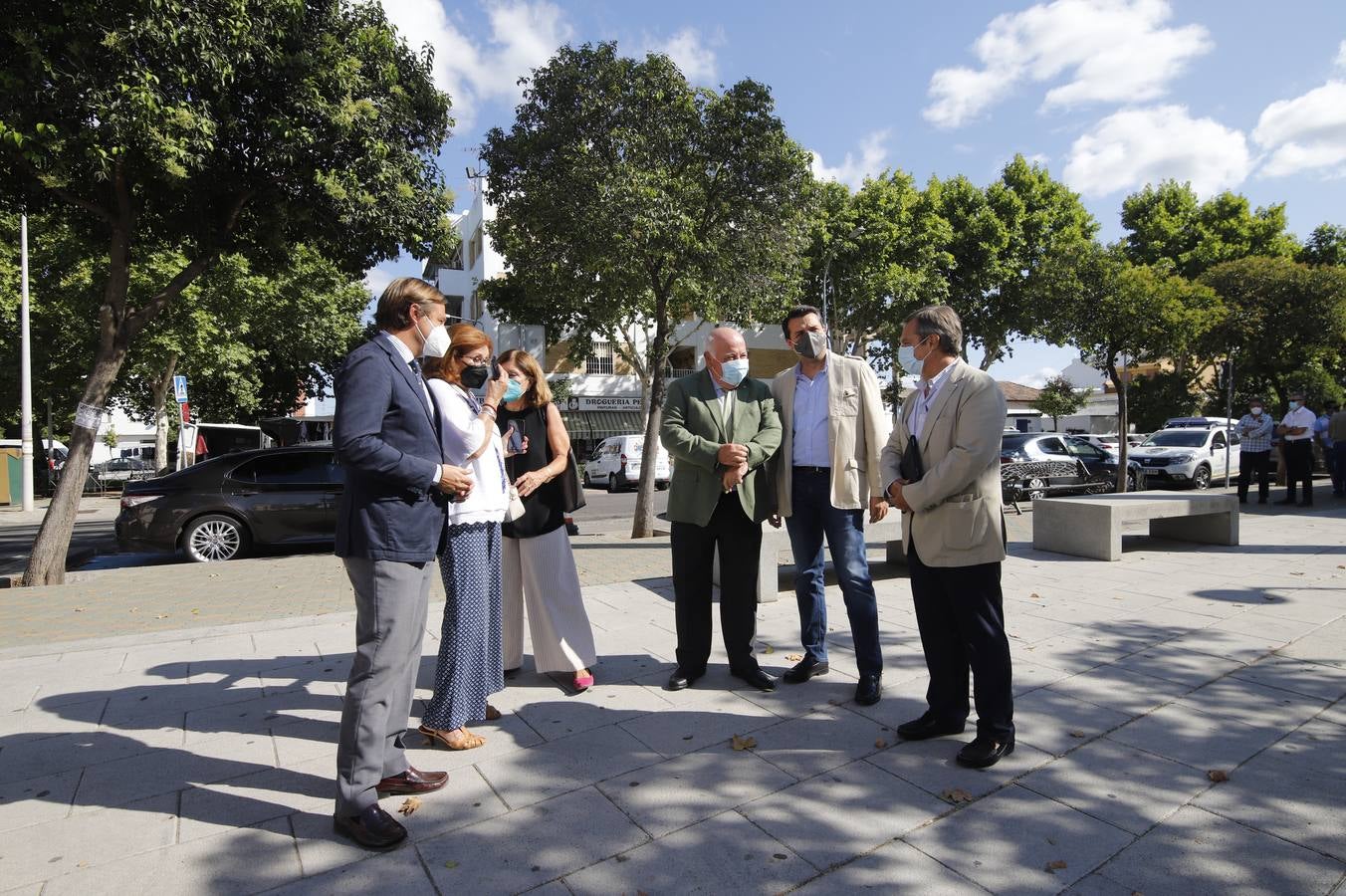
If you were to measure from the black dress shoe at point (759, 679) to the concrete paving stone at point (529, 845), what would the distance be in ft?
4.36

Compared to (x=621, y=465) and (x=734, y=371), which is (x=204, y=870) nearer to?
(x=734, y=371)

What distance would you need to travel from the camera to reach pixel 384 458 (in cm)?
256

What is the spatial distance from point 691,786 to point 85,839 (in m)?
2.08

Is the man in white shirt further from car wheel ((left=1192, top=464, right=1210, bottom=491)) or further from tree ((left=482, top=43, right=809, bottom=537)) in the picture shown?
tree ((left=482, top=43, right=809, bottom=537))

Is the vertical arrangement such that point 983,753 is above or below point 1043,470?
below

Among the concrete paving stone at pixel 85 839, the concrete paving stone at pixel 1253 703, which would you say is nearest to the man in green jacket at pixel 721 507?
the concrete paving stone at pixel 1253 703

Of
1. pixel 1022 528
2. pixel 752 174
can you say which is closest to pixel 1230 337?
→ pixel 1022 528

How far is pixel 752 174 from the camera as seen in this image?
9.97 m

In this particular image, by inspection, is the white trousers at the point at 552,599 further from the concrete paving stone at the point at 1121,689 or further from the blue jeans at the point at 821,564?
the concrete paving stone at the point at 1121,689

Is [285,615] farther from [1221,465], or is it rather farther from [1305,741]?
[1221,465]

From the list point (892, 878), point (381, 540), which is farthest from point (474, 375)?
point (892, 878)

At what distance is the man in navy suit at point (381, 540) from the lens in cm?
257

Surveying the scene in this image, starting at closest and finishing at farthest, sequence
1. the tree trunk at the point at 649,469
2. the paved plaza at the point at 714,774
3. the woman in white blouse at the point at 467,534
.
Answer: the paved plaza at the point at 714,774 < the woman in white blouse at the point at 467,534 < the tree trunk at the point at 649,469

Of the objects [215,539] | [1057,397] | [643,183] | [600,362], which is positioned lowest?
[215,539]
